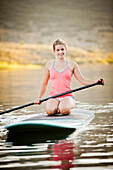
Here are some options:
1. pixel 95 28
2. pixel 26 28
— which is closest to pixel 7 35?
pixel 26 28

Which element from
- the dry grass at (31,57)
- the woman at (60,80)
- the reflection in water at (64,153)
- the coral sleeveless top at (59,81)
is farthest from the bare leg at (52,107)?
the dry grass at (31,57)

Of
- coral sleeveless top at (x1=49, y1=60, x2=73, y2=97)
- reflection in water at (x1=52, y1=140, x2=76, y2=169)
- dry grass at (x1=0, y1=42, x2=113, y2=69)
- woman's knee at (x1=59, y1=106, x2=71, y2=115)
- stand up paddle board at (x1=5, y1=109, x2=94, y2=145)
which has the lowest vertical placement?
reflection in water at (x1=52, y1=140, x2=76, y2=169)

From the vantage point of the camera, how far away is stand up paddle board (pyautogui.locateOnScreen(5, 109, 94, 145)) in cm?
494

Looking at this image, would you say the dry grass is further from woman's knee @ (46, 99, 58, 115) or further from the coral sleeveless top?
woman's knee @ (46, 99, 58, 115)

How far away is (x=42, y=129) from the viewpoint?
511 centimetres

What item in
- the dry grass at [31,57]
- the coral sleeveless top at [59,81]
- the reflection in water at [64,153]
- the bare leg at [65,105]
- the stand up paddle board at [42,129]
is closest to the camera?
the reflection in water at [64,153]

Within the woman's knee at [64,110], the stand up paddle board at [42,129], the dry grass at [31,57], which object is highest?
the dry grass at [31,57]

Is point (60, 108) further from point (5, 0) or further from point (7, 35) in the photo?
point (5, 0)

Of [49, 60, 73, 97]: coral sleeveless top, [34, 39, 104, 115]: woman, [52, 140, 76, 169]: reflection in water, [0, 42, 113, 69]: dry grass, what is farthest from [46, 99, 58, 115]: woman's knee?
[0, 42, 113, 69]: dry grass

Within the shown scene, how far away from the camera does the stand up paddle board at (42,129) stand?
494 cm

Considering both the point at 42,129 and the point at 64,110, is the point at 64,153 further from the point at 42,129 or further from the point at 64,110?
the point at 64,110

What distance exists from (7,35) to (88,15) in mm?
37806

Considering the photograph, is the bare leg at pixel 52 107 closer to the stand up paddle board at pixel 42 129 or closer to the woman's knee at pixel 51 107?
the woman's knee at pixel 51 107

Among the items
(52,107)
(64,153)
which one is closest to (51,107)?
(52,107)
